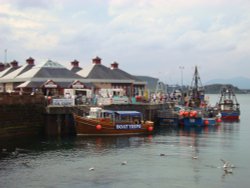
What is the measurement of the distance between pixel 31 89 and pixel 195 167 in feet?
130

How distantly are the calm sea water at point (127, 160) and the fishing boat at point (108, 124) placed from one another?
198 centimetres

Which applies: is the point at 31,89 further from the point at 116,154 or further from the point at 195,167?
the point at 195,167

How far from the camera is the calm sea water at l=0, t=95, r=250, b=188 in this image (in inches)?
1321

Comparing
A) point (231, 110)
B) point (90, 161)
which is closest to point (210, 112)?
point (231, 110)

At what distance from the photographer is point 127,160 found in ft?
136

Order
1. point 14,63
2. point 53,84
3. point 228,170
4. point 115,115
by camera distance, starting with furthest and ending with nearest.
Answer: point 14,63 < point 53,84 < point 115,115 < point 228,170

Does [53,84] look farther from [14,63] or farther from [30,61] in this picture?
[14,63]

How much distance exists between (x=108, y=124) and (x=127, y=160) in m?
16.9

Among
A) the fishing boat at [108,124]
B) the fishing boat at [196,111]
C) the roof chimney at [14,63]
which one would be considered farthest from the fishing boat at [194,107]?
the roof chimney at [14,63]

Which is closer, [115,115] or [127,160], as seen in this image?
[127,160]

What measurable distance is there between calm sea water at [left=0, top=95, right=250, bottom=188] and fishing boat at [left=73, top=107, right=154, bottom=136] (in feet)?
6.51

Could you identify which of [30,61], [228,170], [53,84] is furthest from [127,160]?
[30,61]

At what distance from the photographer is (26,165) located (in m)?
38.9

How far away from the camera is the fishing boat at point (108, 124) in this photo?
188 feet
